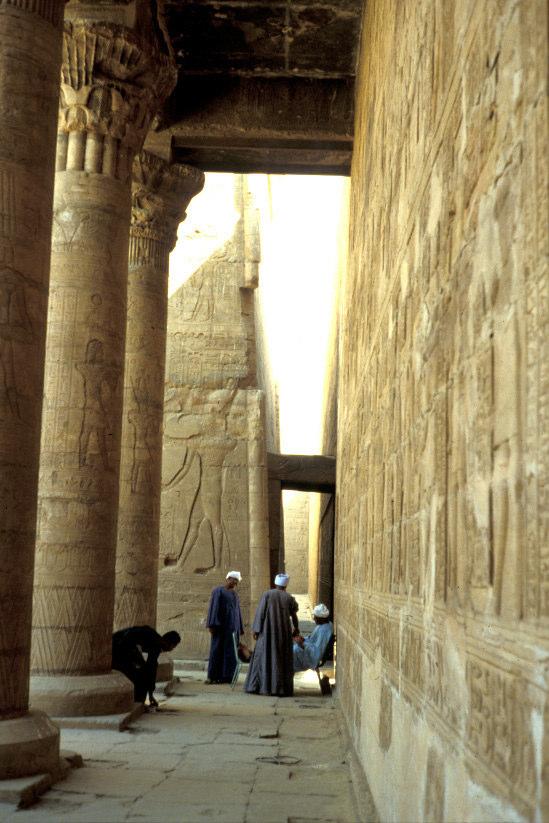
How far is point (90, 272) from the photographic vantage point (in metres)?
7.73

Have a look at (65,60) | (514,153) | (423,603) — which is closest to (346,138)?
(65,60)

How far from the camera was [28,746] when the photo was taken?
4.83 meters

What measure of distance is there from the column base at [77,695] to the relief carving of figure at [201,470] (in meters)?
6.37

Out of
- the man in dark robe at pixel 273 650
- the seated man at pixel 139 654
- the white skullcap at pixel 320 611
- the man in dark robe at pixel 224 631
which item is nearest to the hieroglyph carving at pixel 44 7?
the seated man at pixel 139 654

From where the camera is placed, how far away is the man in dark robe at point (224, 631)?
11.1 meters

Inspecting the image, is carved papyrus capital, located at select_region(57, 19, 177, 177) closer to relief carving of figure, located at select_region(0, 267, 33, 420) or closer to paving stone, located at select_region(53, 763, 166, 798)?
relief carving of figure, located at select_region(0, 267, 33, 420)

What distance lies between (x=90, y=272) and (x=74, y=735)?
11.4 feet

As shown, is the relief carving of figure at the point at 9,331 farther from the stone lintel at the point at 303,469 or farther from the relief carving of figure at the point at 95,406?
the stone lintel at the point at 303,469

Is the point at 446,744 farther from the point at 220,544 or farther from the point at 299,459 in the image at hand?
the point at 299,459

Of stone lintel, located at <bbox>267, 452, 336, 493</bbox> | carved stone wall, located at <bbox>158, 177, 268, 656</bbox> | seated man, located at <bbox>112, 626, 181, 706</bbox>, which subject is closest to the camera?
seated man, located at <bbox>112, 626, 181, 706</bbox>

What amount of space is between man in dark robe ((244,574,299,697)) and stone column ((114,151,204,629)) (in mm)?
1170

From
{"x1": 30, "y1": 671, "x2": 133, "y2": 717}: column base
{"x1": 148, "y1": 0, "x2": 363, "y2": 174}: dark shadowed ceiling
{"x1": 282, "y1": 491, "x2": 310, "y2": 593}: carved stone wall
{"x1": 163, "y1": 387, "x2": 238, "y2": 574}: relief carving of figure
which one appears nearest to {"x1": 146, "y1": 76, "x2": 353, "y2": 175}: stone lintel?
{"x1": 148, "y1": 0, "x2": 363, "y2": 174}: dark shadowed ceiling

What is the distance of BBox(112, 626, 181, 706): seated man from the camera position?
27.5ft

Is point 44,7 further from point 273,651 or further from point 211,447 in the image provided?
point 211,447
